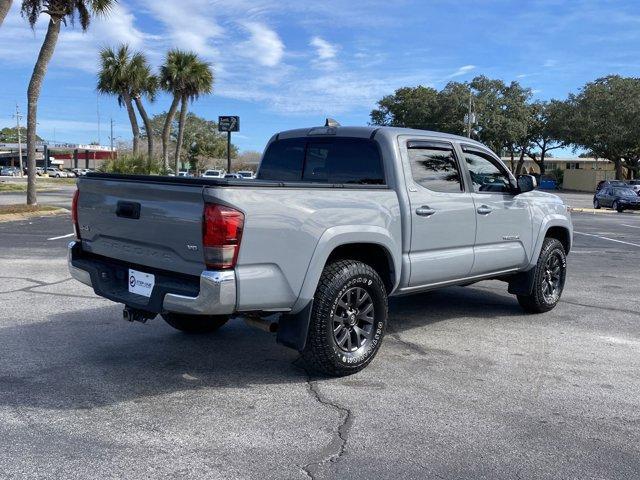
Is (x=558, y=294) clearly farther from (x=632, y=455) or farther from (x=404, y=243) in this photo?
(x=632, y=455)

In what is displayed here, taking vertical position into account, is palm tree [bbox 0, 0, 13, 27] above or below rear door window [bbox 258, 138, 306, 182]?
above

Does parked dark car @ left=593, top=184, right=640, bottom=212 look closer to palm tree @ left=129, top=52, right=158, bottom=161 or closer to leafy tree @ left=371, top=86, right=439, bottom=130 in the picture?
palm tree @ left=129, top=52, right=158, bottom=161

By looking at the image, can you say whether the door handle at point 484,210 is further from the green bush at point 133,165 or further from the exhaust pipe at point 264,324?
the green bush at point 133,165

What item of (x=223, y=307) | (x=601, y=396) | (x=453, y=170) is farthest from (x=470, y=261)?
(x=223, y=307)

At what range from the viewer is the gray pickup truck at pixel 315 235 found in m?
4.05

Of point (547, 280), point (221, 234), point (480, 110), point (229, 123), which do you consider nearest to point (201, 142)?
point (480, 110)

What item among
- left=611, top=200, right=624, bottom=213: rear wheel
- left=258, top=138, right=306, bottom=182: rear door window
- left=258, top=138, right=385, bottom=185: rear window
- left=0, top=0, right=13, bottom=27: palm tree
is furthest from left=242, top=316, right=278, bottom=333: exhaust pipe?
left=611, top=200, right=624, bottom=213: rear wheel

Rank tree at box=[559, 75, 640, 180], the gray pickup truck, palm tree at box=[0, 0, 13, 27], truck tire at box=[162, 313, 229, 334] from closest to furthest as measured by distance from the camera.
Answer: the gray pickup truck < truck tire at box=[162, 313, 229, 334] < palm tree at box=[0, 0, 13, 27] < tree at box=[559, 75, 640, 180]

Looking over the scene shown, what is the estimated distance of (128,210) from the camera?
4473 mm

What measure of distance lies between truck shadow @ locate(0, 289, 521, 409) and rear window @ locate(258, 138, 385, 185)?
5.35 feet

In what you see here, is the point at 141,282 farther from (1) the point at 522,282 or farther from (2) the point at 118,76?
(2) the point at 118,76

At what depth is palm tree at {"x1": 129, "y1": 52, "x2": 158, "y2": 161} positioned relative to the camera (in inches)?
1467

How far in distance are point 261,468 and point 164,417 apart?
0.96 m

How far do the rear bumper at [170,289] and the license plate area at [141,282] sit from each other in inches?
1.4
